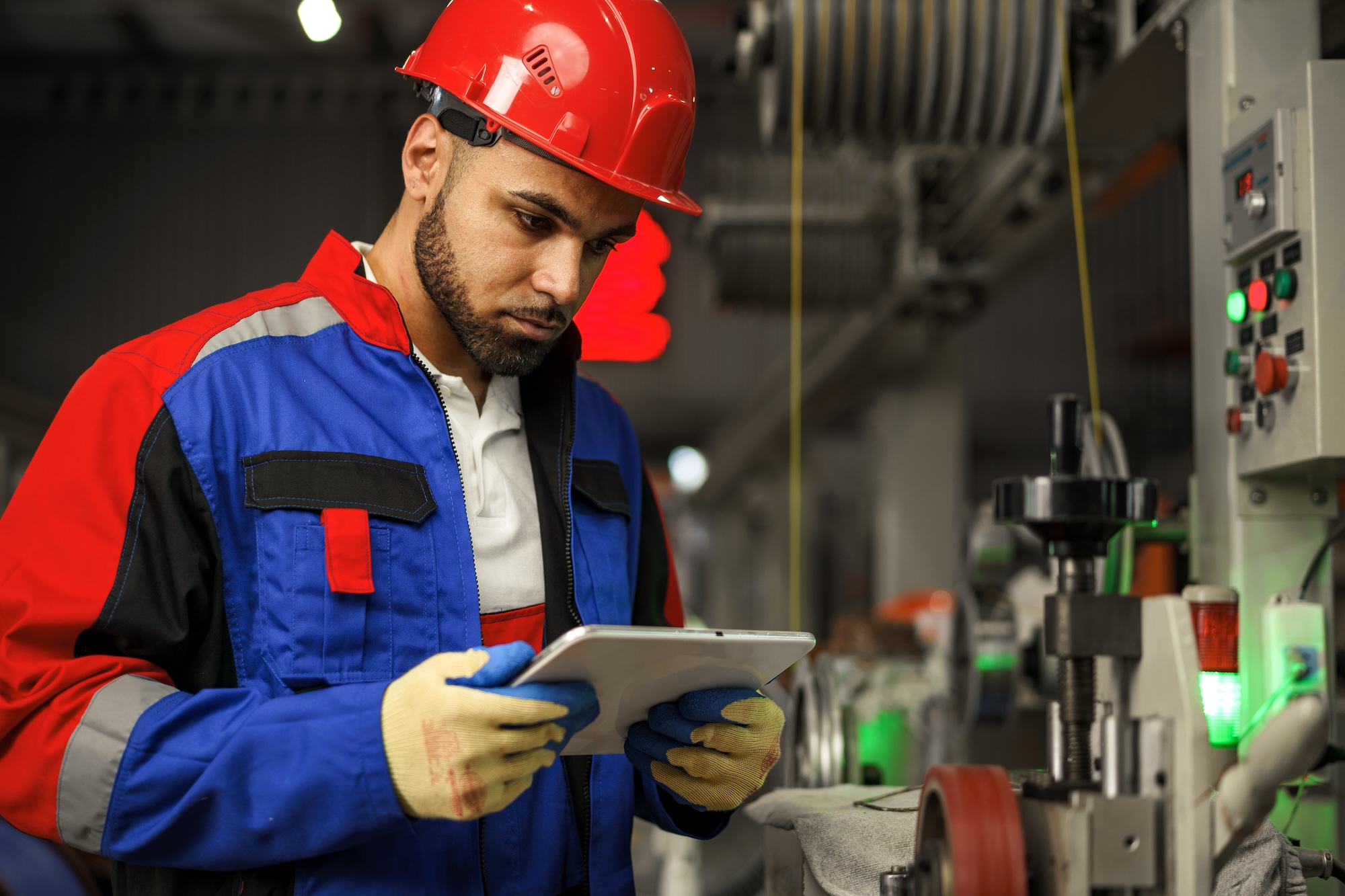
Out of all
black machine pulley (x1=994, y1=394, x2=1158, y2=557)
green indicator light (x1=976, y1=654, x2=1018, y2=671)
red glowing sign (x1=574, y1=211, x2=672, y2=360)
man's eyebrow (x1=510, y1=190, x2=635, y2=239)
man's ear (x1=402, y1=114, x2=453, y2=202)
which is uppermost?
red glowing sign (x1=574, y1=211, x2=672, y2=360)

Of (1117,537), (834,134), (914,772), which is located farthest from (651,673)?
(914,772)

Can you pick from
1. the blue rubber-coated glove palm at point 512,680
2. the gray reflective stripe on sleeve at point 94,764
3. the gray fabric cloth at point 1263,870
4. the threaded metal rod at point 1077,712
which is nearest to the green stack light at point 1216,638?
the gray fabric cloth at point 1263,870

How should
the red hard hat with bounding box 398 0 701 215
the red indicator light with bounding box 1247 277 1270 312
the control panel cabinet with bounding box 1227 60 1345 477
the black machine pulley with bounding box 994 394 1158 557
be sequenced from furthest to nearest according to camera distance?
the red indicator light with bounding box 1247 277 1270 312
the control panel cabinet with bounding box 1227 60 1345 477
the red hard hat with bounding box 398 0 701 215
the black machine pulley with bounding box 994 394 1158 557

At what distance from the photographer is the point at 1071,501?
1186mm

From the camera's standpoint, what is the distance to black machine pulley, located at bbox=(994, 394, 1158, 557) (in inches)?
46.6

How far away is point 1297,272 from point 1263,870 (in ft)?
3.00

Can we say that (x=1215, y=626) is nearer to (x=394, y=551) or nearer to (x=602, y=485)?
(x=602, y=485)

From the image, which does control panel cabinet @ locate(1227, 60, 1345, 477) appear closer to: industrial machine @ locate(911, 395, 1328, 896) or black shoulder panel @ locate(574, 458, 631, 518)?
industrial machine @ locate(911, 395, 1328, 896)

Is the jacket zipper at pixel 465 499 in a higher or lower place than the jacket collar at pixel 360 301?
lower

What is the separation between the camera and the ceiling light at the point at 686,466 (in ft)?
38.8

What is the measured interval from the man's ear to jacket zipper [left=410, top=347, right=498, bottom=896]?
0.21 meters

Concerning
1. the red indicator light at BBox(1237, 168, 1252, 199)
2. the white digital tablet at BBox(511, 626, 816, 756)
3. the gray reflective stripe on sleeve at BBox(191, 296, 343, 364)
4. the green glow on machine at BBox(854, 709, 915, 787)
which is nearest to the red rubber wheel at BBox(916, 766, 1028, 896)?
the white digital tablet at BBox(511, 626, 816, 756)

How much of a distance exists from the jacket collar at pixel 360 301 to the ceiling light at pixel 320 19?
45.8 inches

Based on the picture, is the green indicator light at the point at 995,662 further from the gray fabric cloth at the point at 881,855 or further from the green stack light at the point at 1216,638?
the gray fabric cloth at the point at 881,855
